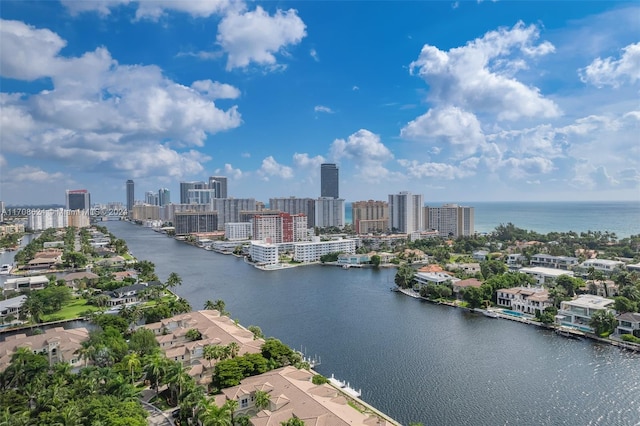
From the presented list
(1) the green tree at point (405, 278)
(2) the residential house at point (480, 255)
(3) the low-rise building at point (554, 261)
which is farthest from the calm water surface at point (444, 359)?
(3) the low-rise building at point (554, 261)

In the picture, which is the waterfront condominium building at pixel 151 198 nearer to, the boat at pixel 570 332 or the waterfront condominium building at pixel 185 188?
the waterfront condominium building at pixel 185 188

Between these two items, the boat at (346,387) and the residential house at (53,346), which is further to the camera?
the residential house at (53,346)

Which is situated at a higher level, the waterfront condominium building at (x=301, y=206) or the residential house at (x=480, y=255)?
the waterfront condominium building at (x=301, y=206)

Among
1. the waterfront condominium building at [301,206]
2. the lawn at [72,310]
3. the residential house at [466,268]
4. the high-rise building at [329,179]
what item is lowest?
the lawn at [72,310]

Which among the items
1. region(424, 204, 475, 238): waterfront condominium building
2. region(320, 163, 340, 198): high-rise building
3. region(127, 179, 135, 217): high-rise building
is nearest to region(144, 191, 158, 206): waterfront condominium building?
region(127, 179, 135, 217): high-rise building

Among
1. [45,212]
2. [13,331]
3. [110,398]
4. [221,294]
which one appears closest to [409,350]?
[110,398]

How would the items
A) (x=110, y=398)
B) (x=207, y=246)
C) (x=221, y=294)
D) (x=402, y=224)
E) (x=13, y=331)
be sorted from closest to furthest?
(x=110, y=398)
(x=13, y=331)
(x=221, y=294)
(x=207, y=246)
(x=402, y=224)

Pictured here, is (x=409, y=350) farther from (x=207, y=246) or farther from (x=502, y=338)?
(x=207, y=246)
